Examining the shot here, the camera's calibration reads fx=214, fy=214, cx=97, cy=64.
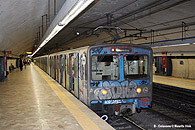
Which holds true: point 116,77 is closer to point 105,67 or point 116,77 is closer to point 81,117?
point 105,67

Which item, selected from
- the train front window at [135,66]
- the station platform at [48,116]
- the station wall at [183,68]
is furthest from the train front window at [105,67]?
the station wall at [183,68]

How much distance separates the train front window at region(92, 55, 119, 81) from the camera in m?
6.28

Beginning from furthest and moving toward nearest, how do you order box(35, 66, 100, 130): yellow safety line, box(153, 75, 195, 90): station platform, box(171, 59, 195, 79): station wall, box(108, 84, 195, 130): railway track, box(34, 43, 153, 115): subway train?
box(171, 59, 195, 79): station wall → box(153, 75, 195, 90): station platform → box(108, 84, 195, 130): railway track → box(34, 43, 153, 115): subway train → box(35, 66, 100, 130): yellow safety line

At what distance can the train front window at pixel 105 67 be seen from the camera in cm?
628

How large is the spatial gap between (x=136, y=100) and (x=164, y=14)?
6536 mm

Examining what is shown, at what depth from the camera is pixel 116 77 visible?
252 inches

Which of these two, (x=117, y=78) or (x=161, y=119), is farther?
(x=161, y=119)

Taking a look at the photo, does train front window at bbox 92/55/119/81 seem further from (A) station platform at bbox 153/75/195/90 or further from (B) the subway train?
(A) station platform at bbox 153/75/195/90

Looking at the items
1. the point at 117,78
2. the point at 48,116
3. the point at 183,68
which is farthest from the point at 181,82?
the point at 48,116

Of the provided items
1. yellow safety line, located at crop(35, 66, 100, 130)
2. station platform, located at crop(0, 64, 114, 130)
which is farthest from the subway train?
station platform, located at crop(0, 64, 114, 130)

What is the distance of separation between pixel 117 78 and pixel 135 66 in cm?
70

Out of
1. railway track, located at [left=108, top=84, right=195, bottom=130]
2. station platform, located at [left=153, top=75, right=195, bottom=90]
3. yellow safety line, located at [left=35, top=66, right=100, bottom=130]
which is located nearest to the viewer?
yellow safety line, located at [left=35, top=66, right=100, bottom=130]

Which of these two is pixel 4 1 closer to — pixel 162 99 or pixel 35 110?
pixel 35 110

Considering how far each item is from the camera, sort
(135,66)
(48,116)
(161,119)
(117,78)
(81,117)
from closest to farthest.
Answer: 1. (81,117)
2. (48,116)
3. (117,78)
4. (135,66)
5. (161,119)
